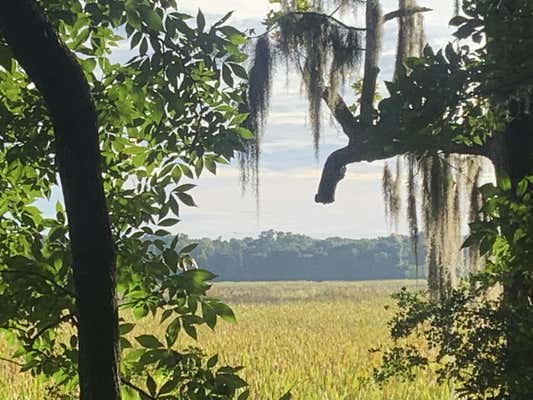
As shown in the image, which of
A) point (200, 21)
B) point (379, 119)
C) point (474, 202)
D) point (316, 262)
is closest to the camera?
point (200, 21)

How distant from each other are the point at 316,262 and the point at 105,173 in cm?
13015

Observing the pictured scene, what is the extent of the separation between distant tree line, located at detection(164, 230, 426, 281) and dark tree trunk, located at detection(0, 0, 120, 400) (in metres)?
124

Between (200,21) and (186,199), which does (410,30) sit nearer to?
(200,21)

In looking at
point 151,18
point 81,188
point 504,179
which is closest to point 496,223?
point 504,179

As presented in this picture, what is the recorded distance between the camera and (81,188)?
2652 millimetres

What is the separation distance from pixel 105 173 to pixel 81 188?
1.34 meters

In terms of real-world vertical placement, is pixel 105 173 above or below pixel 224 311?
above

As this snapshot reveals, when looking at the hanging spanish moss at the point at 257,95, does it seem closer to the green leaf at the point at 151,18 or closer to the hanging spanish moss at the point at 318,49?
the hanging spanish moss at the point at 318,49

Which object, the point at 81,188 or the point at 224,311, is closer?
the point at 81,188

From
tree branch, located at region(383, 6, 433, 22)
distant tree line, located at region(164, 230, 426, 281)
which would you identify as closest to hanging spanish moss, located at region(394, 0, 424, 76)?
tree branch, located at region(383, 6, 433, 22)

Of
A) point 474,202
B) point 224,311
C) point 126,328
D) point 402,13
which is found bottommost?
point 126,328

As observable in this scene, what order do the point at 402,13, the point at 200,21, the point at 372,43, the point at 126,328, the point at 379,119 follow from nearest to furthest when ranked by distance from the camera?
the point at 126,328, the point at 200,21, the point at 379,119, the point at 372,43, the point at 402,13

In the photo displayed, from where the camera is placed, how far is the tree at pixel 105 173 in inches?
105

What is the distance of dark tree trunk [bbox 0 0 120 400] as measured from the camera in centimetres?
264
